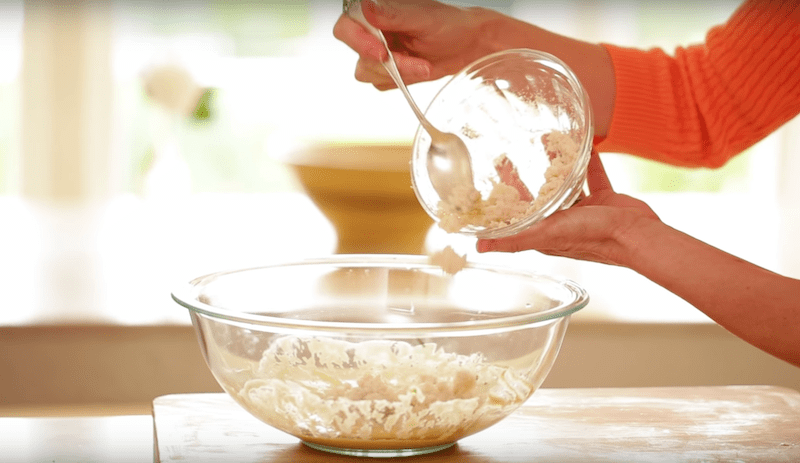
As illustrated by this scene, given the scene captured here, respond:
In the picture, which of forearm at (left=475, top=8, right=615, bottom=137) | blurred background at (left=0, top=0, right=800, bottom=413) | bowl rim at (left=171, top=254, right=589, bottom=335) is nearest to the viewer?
bowl rim at (left=171, top=254, right=589, bottom=335)

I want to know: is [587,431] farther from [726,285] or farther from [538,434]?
[726,285]

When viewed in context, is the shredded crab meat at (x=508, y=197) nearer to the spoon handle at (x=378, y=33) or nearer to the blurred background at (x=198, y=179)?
the spoon handle at (x=378, y=33)

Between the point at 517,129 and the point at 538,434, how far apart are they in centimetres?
30

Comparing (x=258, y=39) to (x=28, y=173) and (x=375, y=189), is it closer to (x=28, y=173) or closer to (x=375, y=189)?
(x=28, y=173)

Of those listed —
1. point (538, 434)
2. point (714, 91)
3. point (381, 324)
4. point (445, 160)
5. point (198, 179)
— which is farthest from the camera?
point (198, 179)

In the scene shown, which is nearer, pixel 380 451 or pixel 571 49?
pixel 380 451

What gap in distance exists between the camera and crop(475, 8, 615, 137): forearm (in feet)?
3.58

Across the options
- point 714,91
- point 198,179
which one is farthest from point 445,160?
point 198,179

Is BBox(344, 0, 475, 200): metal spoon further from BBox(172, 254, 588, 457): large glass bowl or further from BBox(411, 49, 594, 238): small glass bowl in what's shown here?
BBox(172, 254, 588, 457): large glass bowl

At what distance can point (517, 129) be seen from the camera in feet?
2.93

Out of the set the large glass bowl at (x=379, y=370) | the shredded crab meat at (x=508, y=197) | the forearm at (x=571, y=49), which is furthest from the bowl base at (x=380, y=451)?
the forearm at (x=571, y=49)

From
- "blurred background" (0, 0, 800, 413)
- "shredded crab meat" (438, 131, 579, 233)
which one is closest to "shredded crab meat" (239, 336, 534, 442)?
"shredded crab meat" (438, 131, 579, 233)

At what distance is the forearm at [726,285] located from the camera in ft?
2.54

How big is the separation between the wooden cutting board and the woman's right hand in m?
0.37
